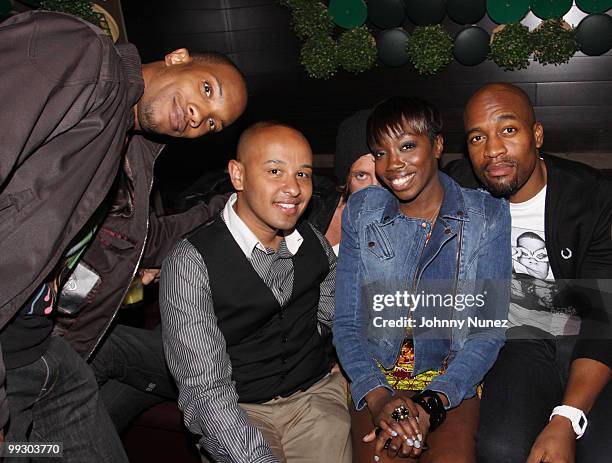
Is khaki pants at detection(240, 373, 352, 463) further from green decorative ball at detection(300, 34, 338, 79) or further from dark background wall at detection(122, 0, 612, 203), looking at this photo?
dark background wall at detection(122, 0, 612, 203)

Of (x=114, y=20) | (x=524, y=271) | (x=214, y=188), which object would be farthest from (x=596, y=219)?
(x=114, y=20)

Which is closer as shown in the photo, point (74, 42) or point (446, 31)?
point (74, 42)

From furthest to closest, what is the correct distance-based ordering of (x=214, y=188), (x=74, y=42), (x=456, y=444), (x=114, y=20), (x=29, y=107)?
(x=114, y=20), (x=214, y=188), (x=456, y=444), (x=74, y=42), (x=29, y=107)

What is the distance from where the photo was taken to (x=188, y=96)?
6.48 feet

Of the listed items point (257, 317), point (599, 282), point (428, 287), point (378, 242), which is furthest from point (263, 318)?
point (599, 282)

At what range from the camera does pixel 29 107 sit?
131 cm

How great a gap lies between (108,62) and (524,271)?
162 centimetres

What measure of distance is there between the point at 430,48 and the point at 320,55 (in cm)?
106

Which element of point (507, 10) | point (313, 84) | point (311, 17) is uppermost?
point (311, 17)

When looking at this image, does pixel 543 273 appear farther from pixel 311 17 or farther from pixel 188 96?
pixel 311 17

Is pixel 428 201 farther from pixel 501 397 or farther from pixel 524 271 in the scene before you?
pixel 501 397

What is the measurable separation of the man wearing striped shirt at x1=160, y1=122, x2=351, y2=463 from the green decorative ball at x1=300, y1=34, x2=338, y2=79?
142 inches

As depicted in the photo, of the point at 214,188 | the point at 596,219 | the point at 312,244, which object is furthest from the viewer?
the point at 214,188

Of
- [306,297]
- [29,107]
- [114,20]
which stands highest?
[114,20]
